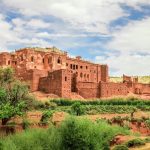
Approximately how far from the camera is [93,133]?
40219 millimetres

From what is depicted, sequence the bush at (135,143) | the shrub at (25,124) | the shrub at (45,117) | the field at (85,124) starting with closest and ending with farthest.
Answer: the field at (85,124)
the bush at (135,143)
the shrub at (25,124)
the shrub at (45,117)

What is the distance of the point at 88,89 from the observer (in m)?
70.3

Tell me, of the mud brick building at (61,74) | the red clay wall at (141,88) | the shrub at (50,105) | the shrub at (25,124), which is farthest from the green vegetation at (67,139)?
the red clay wall at (141,88)

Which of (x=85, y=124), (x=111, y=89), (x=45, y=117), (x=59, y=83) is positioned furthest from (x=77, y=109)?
(x=85, y=124)

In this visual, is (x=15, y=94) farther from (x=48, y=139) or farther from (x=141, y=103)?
(x=141, y=103)

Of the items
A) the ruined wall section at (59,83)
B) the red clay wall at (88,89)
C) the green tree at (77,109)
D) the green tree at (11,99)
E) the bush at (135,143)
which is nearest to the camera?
the bush at (135,143)

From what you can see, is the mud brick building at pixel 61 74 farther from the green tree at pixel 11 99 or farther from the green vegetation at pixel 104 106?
the green tree at pixel 11 99

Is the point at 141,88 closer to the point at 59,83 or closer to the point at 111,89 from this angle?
the point at 111,89

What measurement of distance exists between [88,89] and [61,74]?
20.0 feet

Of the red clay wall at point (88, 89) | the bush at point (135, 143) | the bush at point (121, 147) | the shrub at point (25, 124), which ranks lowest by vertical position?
the bush at point (121, 147)

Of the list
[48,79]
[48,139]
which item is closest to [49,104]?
[48,79]

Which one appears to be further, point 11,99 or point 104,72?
point 104,72

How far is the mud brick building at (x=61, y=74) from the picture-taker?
67312mm

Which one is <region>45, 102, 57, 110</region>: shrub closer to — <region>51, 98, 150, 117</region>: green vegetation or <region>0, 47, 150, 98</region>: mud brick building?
<region>51, 98, 150, 117</region>: green vegetation
